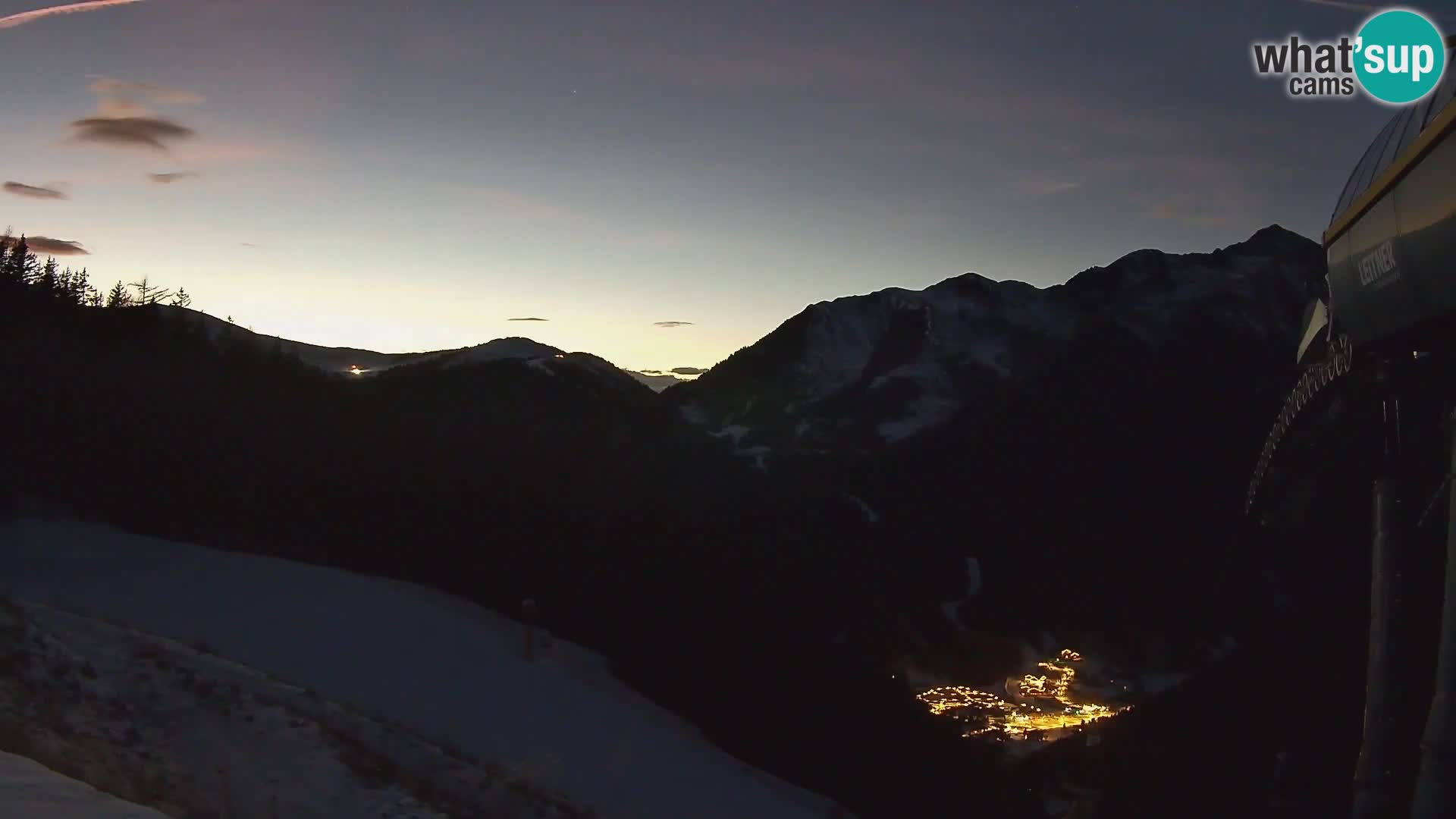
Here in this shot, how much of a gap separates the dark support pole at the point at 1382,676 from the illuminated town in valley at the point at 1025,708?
1659 inches

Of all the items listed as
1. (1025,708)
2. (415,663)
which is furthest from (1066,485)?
(415,663)

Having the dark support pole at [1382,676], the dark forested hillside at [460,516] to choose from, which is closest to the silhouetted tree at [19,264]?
the dark forested hillside at [460,516]

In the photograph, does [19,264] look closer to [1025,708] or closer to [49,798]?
[49,798]

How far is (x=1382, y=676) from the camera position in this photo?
7.98m

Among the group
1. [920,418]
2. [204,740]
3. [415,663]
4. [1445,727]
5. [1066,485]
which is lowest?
[415,663]

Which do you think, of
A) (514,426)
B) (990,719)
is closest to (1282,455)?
(514,426)

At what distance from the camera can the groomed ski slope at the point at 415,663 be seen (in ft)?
61.8

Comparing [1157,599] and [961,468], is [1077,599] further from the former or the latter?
[961,468]

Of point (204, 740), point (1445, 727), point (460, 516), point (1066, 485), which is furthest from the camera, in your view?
point (1066, 485)

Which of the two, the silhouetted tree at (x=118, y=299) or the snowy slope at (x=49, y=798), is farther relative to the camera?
the silhouetted tree at (x=118, y=299)

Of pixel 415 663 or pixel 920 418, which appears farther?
pixel 920 418

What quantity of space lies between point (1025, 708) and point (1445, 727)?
206 ft

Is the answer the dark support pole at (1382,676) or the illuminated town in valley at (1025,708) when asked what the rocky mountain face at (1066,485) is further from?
the dark support pole at (1382,676)

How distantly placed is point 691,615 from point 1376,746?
79.9 ft
